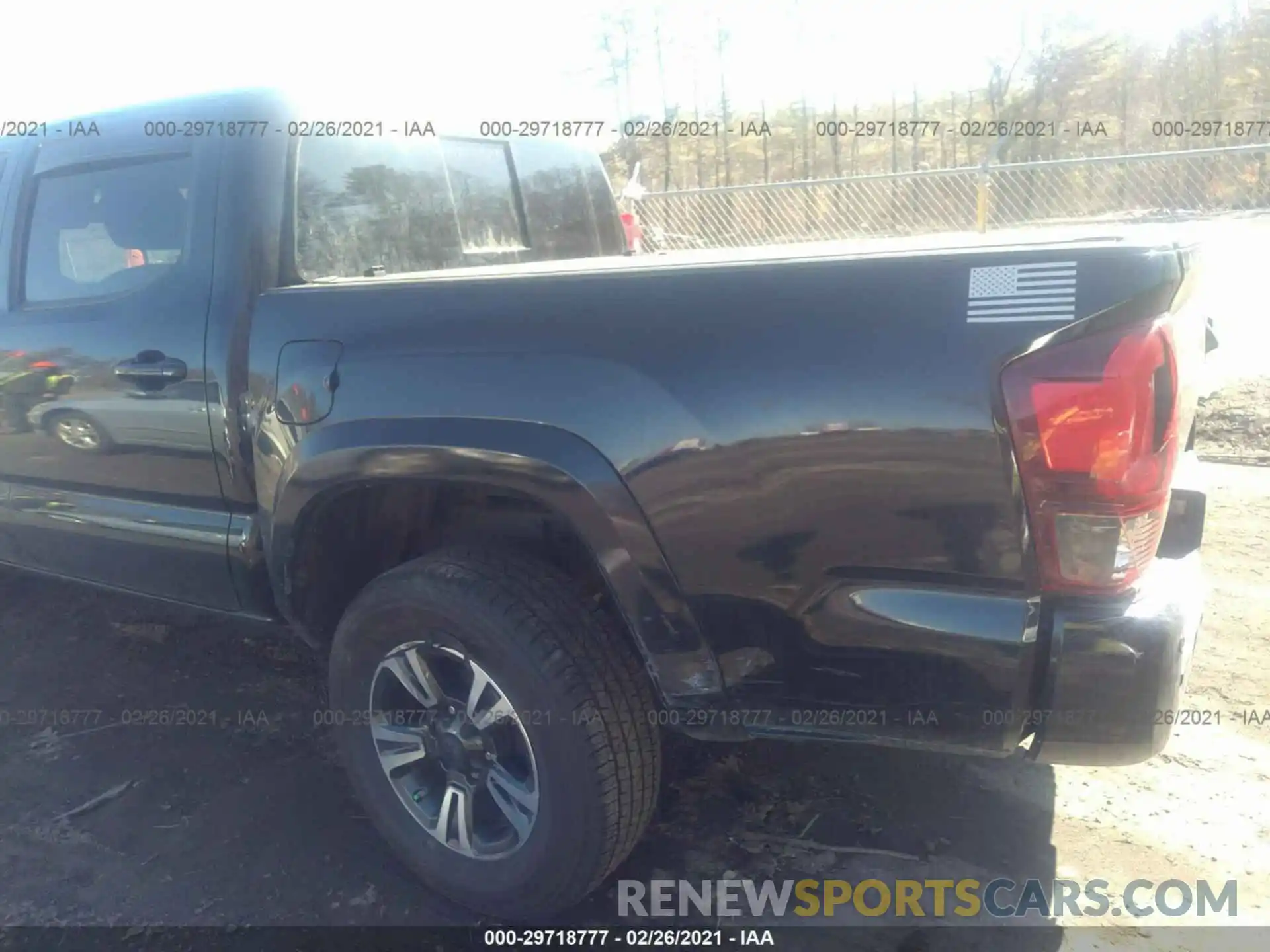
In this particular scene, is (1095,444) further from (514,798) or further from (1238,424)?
(1238,424)

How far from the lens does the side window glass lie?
2836 millimetres

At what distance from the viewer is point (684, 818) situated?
2.80 metres

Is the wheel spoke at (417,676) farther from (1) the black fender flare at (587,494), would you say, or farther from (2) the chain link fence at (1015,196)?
(2) the chain link fence at (1015,196)

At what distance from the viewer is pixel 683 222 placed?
917 cm

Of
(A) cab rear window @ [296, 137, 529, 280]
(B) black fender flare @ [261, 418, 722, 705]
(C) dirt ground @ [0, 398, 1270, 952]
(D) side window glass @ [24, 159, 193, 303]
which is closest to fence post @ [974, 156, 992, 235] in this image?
(C) dirt ground @ [0, 398, 1270, 952]

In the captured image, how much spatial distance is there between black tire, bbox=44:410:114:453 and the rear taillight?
2548mm

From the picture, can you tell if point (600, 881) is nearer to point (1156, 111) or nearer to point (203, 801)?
point (203, 801)

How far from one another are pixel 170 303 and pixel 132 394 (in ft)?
0.97

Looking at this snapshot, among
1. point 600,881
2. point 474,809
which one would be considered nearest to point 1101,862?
point 600,881

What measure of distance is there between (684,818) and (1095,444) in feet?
5.43

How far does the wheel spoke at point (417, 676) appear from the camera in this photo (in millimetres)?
2395

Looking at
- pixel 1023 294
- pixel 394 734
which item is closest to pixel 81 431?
pixel 394 734

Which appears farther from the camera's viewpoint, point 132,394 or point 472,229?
point 472,229

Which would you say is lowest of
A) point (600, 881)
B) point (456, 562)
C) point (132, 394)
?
point (600, 881)
